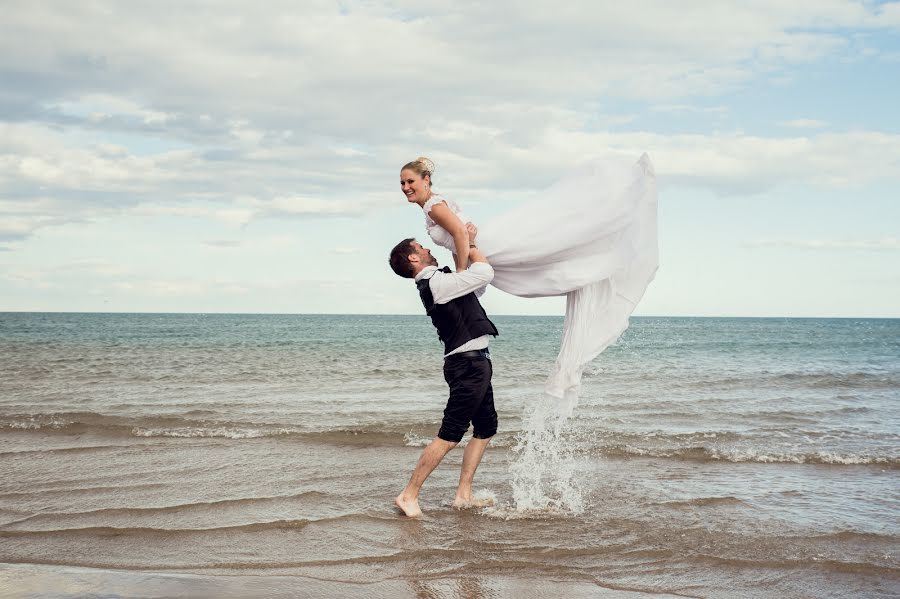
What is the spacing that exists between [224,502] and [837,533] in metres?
4.62

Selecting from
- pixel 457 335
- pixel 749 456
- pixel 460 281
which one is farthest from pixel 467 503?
pixel 749 456

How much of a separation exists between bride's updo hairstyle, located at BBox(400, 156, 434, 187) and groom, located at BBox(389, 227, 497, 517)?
50cm

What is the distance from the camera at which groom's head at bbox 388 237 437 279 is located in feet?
16.9

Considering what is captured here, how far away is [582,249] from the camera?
17.6 ft

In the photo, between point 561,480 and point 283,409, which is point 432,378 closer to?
point 283,409

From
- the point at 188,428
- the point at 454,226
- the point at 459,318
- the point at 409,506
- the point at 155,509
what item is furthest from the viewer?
the point at 188,428

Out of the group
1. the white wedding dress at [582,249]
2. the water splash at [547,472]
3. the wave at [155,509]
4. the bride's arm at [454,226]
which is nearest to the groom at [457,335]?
the bride's arm at [454,226]

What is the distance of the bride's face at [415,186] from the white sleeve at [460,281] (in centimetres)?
56

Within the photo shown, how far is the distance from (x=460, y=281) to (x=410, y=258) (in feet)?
1.39

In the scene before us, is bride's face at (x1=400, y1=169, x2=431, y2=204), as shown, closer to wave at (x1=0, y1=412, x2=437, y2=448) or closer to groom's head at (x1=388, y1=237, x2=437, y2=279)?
groom's head at (x1=388, y1=237, x2=437, y2=279)

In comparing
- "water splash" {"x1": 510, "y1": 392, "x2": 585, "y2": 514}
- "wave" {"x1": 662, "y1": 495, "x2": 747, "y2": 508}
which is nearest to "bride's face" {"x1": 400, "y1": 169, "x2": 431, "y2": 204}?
"water splash" {"x1": 510, "y1": 392, "x2": 585, "y2": 514}

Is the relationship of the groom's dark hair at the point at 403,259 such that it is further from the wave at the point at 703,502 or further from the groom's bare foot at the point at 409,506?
the wave at the point at 703,502

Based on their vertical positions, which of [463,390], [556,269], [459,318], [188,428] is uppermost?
[556,269]

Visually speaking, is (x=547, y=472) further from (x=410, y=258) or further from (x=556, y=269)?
(x=410, y=258)
